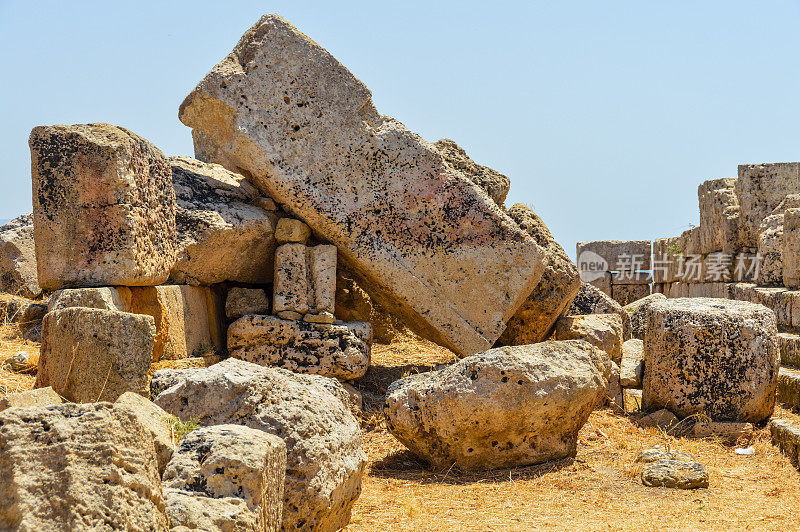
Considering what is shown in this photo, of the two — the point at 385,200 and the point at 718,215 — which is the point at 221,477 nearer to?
the point at 385,200

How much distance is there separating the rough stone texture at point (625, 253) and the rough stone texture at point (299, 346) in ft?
34.8

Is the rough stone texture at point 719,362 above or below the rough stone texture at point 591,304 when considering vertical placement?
below

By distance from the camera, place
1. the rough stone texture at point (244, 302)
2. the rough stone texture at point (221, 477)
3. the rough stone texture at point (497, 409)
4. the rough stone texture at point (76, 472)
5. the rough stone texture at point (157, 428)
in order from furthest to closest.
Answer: the rough stone texture at point (244, 302)
the rough stone texture at point (497, 409)
the rough stone texture at point (157, 428)
the rough stone texture at point (221, 477)
the rough stone texture at point (76, 472)

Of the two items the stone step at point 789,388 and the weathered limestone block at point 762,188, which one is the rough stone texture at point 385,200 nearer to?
the stone step at point 789,388

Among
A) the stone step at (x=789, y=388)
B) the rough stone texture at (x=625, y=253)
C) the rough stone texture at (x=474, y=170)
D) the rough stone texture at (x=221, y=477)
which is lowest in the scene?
the stone step at (x=789, y=388)

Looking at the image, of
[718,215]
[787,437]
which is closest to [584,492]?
[787,437]

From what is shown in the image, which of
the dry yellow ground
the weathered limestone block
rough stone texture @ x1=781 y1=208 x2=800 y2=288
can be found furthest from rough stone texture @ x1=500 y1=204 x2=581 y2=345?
the weathered limestone block

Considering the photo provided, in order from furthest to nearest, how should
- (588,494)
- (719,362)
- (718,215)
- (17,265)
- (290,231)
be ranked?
(718,215), (17,265), (290,231), (719,362), (588,494)

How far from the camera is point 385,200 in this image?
253 inches

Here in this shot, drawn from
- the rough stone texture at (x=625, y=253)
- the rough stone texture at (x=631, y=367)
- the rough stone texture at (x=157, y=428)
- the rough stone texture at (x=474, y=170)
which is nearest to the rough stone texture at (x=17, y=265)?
the rough stone texture at (x=474, y=170)

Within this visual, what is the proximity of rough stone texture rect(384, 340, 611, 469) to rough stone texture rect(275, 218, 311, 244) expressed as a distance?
6.11 feet

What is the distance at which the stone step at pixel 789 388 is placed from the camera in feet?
21.7

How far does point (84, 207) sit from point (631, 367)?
483 centimetres

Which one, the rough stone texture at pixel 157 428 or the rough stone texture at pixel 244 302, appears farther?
the rough stone texture at pixel 244 302
